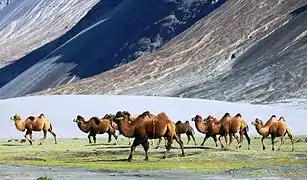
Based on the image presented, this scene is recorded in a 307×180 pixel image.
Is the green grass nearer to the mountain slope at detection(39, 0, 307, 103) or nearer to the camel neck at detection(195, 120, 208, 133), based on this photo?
the camel neck at detection(195, 120, 208, 133)

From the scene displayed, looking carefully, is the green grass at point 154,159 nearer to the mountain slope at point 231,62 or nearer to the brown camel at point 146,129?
the brown camel at point 146,129

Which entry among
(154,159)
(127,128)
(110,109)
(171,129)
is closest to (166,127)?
(171,129)

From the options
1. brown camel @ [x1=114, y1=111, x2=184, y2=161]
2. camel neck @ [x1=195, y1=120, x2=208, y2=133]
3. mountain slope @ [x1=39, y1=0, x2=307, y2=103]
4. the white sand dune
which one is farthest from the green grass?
mountain slope @ [x1=39, y1=0, x2=307, y2=103]

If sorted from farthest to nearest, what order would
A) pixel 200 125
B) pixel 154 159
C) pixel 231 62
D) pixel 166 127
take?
1. pixel 231 62
2. pixel 200 125
3. pixel 154 159
4. pixel 166 127

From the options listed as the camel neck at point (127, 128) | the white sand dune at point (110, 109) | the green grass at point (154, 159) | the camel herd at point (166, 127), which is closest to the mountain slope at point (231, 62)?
the white sand dune at point (110, 109)

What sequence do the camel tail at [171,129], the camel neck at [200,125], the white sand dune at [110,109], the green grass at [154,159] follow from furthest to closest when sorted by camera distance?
Result: the white sand dune at [110,109], the camel neck at [200,125], the camel tail at [171,129], the green grass at [154,159]

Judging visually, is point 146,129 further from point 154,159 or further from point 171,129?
point 154,159

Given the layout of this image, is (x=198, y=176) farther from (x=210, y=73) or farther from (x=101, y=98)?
(x=210, y=73)

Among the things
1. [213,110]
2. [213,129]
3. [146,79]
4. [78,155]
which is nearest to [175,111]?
[213,110]

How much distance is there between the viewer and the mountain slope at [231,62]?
133 meters

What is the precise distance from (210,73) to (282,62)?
66.4ft

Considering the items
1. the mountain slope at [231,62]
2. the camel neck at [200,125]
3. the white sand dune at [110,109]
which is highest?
the mountain slope at [231,62]

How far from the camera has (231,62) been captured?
155500mm

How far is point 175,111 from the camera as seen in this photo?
210ft
